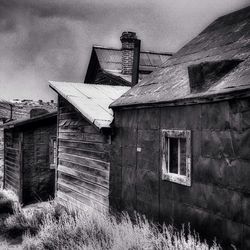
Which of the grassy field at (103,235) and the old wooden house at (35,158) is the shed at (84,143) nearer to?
the grassy field at (103,235)

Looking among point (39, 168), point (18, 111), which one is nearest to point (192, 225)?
point (39, 168)

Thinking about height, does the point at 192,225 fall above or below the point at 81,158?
below

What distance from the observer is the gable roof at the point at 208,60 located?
527 cm

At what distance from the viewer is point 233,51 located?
645 cm

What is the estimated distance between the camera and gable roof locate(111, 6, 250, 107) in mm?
5270

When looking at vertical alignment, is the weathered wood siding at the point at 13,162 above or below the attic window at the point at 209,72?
below

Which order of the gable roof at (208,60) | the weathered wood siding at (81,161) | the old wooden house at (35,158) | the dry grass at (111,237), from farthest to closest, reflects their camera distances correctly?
the old wooden house at (35,158) → the weathered wood siding at (81,161) → the dry grass at (111,237) → the gable roof at (208,60)

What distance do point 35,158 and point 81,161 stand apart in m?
3.82

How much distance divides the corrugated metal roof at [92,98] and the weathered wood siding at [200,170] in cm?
78

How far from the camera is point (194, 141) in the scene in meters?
5.62

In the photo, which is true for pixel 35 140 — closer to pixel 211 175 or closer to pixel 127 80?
pixel 127 80

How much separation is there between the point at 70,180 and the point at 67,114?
2.05 m

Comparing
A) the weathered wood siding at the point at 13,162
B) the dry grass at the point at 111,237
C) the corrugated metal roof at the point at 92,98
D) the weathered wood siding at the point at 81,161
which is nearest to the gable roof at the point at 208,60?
the corrugated metal roof at the point at 92,98

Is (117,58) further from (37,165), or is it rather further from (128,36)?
(37,165)
